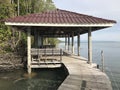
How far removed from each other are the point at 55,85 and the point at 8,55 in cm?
603

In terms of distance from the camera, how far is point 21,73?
15477mm

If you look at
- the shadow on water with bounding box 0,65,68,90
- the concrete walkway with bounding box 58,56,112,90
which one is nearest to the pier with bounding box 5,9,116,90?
the concrete walkway with bounding box 58,56,112,90

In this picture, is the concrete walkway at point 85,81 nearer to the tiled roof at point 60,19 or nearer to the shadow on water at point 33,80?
the shadow on water at point 33,80

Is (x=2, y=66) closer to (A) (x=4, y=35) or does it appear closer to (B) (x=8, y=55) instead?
(B) (x=8, y=55)

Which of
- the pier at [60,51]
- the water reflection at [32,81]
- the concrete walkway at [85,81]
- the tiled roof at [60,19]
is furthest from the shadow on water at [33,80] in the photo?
the tiled roof at [60,19]

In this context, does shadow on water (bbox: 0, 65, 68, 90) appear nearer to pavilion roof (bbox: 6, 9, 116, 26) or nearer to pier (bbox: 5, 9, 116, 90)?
pier (bbox: 5, 9, 116, 90)

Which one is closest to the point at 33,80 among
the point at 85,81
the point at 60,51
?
the point at 60,51

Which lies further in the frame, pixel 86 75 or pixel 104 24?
pixel 104 24

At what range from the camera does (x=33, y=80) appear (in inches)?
540

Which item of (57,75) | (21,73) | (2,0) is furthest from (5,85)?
(2,0)

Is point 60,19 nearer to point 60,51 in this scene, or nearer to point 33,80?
point 60,51

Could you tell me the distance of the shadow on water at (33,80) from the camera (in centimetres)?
1227

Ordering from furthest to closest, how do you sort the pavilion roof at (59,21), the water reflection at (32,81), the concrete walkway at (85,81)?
the pavilion roof at (59,21)
the water reflection at (32,81)
the concrete walkway at (85,81)

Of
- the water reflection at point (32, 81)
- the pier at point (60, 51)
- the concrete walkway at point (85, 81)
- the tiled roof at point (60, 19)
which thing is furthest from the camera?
the tiled roof at point (60, 19)
